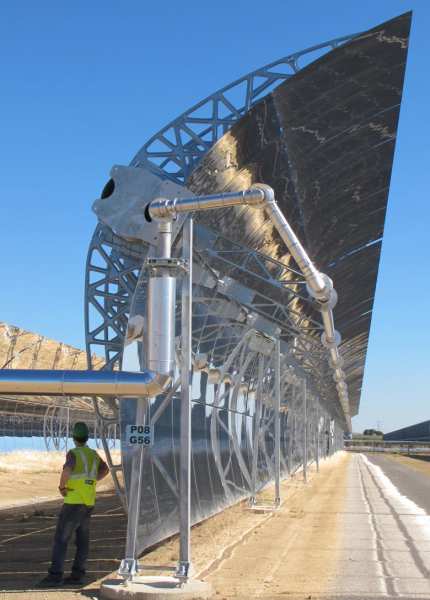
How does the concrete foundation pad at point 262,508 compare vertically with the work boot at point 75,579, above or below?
above

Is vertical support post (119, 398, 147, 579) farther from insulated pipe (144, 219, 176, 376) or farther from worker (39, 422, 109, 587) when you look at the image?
insulated pipe (144, 219, 176, 376)

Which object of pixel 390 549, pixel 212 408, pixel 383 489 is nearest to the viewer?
pixel 390 549

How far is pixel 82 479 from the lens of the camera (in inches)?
380

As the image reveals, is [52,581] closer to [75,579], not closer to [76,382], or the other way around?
[75,579]

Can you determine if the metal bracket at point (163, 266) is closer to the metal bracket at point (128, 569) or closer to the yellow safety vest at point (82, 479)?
the yellow safety vest at point (82, 479)

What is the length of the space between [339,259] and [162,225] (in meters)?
11.9

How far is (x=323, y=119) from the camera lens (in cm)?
1447

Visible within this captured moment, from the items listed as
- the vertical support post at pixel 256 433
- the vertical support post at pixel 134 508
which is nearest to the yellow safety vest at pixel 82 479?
the vertical support post at pixel 134 508

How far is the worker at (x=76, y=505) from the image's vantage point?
954 centimetres

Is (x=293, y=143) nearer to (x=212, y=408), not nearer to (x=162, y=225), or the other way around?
(x=162, y=225)

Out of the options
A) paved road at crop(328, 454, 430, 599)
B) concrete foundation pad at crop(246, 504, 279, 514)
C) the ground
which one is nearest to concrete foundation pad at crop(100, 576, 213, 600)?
the ground

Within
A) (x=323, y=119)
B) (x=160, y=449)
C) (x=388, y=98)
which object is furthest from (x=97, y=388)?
(x=388, y=98)

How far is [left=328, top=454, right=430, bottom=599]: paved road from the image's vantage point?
9695 millimetres

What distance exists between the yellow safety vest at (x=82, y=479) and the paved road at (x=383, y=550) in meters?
3.07
